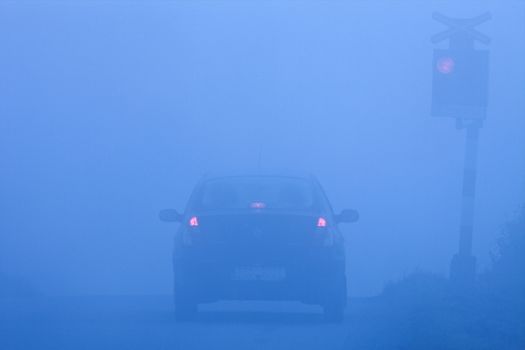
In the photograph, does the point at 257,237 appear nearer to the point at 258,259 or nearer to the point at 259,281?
the point at 258,259

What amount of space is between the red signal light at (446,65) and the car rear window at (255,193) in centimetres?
222

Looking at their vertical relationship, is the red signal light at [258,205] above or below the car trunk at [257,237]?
above

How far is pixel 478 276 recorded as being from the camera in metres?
15.5

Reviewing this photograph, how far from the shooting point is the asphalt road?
11.3m

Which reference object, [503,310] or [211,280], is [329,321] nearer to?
[211,280]

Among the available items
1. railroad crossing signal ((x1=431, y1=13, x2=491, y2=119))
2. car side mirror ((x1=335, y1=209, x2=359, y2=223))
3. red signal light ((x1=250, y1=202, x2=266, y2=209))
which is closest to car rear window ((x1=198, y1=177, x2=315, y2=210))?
red signal light ((x1=250, y1=202, x2=266, y2=209))

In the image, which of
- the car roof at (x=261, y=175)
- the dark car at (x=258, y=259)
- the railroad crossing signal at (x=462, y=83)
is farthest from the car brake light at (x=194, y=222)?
the railroad crossing signal at (x=462, y=83)

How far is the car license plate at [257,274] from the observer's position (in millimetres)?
13477

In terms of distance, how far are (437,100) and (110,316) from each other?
182 inches

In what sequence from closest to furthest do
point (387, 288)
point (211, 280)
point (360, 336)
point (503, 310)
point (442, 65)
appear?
1. point (503, 310)
2. point (360, 336)
3. point (211, 280)
4. point (442, 65)
5. point (387, 288)

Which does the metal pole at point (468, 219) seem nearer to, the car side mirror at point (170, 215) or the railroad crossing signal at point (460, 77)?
the railroad crossing signal at point (460, 77)

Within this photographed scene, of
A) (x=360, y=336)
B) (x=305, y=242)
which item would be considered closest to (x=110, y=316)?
(x=305, y=242)

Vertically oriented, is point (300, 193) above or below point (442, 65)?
below

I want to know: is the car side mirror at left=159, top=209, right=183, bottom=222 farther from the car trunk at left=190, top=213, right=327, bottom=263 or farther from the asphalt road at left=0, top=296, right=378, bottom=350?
the car trunk at left=190, top=213, right=327, bottom=263
